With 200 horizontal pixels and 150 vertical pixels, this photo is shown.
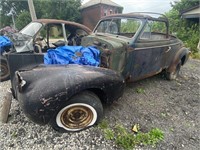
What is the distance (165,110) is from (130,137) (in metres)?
1.21

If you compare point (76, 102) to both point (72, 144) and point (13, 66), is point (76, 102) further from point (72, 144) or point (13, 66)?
point (13, 66)

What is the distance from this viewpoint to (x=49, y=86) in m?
2.10

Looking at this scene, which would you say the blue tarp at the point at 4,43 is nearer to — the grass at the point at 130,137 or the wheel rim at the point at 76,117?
the wheel rim at the point at 76,117

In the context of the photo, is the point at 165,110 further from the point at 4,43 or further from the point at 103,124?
the point at 4,43

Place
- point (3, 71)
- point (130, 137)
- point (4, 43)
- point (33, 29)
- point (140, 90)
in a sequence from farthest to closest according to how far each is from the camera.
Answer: point (33, 29)
point (4, 43)
point (3, 71)
point (140, 90)
point (130, 137)

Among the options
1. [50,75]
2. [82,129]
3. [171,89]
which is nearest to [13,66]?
[50,75]

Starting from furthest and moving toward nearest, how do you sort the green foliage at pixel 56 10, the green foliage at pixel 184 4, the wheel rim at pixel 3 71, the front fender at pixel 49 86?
the green foliage at pixel 56 10, the green foliage at pixel 184 4, the wheel rim at pixel 3 71, the front fender at pixel 49 86

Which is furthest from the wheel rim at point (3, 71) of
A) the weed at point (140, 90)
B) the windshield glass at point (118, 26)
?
the weed at point (140, 90)

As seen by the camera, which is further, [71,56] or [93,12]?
[93,12]

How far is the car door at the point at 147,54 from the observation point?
11.0 ft

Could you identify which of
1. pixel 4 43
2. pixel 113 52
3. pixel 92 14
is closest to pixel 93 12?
pixel 92 14

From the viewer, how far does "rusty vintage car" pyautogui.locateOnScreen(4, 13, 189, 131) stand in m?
2.12

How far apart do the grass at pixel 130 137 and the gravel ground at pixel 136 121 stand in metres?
A: 0.08

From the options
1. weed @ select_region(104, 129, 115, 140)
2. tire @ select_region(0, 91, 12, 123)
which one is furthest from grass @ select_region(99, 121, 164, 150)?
tire @ select_region(0, 91, 12, 123)
